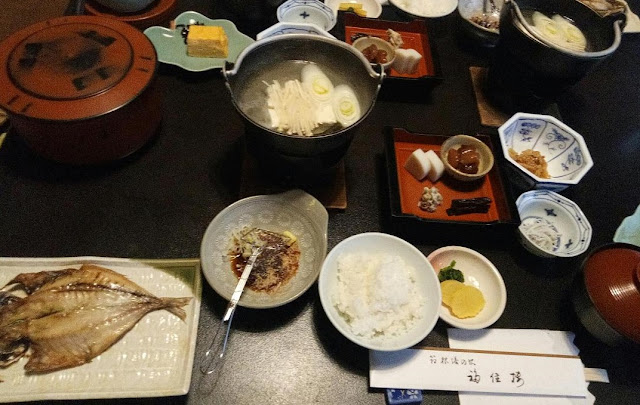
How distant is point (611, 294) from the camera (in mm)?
1418

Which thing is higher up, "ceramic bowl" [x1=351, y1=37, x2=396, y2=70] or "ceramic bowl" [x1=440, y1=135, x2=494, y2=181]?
"ceramic bowl" [x1=351, y1=37, x2=396, y2=70]

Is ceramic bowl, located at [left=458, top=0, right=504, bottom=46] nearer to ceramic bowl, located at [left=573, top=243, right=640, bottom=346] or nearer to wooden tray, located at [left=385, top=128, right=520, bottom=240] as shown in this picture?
wooden tray, located at [left=385, top=128, right=520, bottom=240]

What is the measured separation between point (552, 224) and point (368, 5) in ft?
5.63

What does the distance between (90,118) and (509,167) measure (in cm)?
169

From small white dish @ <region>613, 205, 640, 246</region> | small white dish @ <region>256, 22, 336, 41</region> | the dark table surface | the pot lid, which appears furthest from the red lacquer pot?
small white dish @ <region>613, 205, 640, 246</region>

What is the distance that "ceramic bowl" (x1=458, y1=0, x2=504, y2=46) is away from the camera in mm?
2402

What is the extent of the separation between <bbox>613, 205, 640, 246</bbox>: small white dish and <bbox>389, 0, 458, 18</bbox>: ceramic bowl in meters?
1.58

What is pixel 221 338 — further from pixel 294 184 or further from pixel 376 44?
pixel 376 44

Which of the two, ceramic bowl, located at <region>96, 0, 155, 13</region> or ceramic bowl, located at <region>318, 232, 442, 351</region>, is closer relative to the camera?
ceramic bowl, located at <region>318, 232, 442, 351</region>

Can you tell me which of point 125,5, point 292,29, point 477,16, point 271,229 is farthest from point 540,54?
point 125,5

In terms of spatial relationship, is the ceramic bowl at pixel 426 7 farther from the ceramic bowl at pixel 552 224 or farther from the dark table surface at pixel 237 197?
the ceramic bowl at pixel 552 224

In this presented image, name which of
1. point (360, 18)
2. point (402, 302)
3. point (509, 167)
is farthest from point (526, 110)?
point (402, 302)

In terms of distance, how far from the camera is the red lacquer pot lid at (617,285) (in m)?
1.37

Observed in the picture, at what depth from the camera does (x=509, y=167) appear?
1.89m
